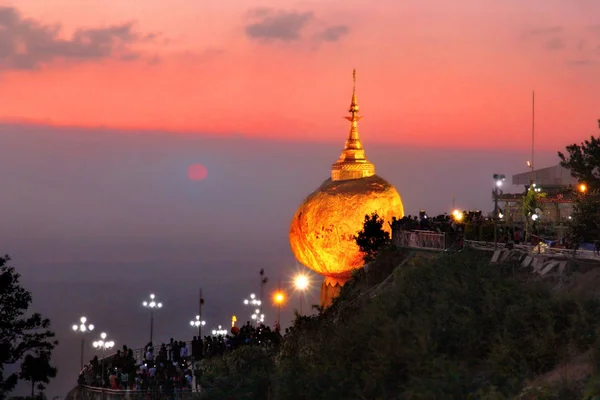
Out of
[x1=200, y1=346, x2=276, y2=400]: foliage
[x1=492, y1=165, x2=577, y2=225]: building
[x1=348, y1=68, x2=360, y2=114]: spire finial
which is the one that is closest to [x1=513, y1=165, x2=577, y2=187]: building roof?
[x1=492, y1=165, x2=577, y2=225]: building

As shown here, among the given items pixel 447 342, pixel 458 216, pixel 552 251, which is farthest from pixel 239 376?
pixel 458 216

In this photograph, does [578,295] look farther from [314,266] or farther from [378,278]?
[314,266]

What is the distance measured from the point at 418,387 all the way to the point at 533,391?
2869 mm

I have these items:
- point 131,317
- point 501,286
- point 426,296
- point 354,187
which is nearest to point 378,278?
point 354,187

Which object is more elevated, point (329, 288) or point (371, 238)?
point (371, 238)

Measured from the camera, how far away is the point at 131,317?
114 m

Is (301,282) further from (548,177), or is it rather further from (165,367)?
(548,177)

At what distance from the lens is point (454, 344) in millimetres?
21938

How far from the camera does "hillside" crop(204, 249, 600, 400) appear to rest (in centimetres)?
1953

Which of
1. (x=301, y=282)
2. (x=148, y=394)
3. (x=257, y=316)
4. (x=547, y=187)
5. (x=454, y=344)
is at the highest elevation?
(x=547, y=187)

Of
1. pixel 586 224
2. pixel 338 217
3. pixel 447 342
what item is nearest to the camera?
pixel 447 342

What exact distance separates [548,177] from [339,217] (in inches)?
829

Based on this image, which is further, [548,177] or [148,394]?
[548,177]

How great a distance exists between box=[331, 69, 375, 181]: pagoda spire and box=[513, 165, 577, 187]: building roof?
15.4 m
